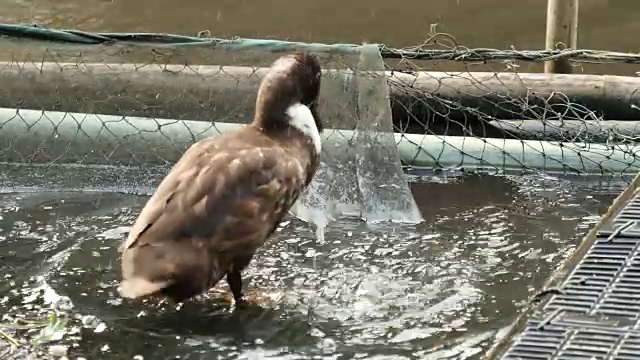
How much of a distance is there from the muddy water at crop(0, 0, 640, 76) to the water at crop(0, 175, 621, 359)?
6016 mm

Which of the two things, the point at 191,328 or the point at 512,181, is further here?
the point at 512,181

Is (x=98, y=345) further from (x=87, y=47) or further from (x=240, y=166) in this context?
(x=87, y=47)

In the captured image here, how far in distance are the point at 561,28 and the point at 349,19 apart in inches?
221

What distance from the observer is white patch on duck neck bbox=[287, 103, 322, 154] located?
4605mm

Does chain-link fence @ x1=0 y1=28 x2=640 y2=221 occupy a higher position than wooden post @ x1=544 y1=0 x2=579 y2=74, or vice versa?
wooden post @ x1=544 y1=0 x2=579 y2=74

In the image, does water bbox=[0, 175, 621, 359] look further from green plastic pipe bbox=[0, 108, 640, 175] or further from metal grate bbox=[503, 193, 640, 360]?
metal grate bbox=[503, 193, 640, 360]

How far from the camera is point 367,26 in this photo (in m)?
12.2

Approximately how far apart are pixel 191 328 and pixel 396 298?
853 millimetres

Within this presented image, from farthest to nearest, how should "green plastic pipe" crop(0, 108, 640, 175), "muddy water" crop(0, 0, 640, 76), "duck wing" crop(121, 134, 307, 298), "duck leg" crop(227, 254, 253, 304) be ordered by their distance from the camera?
"muddy water" crop(0, 0, 640, 76), "green plastic pipe" crop(0, 108, 640, 175), "duck leg" crop(227, 254, 253, 304), "duck wing" crop(121, 134, 307, 298)

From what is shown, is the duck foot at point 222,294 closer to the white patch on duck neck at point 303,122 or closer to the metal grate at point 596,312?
the white patch on duck neck at point 303,122

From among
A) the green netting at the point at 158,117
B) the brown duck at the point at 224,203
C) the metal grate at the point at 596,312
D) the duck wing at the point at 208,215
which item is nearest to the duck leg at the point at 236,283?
the brown duck at the point at 224,203

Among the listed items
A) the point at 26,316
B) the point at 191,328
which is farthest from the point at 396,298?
the point at 26,316

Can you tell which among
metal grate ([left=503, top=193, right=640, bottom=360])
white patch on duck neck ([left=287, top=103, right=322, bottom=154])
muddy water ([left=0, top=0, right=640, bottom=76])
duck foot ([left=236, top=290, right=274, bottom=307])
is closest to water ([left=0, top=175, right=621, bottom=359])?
duck foot ([left=236, top=290, right=274, bottom=307])

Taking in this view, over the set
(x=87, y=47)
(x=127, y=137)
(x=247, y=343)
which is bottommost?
(x=247, y=343)
